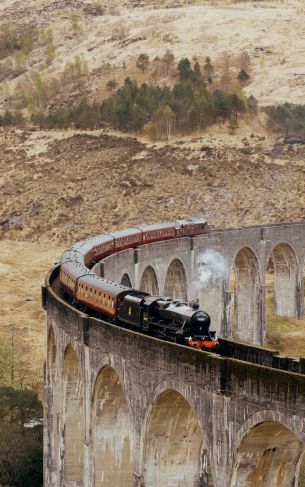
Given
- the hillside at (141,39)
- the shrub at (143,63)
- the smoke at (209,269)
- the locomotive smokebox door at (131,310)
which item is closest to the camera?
the locomotive smokebox door at (131,310)

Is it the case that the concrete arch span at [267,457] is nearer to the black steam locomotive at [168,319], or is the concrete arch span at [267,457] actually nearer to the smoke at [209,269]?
the black steam locomotive at [168,319]

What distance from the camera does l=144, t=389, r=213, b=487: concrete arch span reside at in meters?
27.2

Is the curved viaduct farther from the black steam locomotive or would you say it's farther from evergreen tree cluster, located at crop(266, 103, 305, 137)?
evergreen tree cluster, located at crop(266, 103, 305, 137)

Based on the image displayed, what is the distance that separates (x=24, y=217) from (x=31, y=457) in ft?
181

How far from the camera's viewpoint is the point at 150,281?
57.7 m

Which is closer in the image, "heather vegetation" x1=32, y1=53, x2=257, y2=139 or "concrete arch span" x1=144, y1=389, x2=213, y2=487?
"concrete arch span" x1=144, y1=389, x2=213, y2=487

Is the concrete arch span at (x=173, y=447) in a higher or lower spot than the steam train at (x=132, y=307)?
lower

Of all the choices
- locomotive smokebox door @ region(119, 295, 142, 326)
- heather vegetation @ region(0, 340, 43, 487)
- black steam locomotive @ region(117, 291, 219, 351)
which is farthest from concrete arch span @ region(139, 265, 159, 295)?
locomotive smokebox door @ region(119, 295, 142, 326)

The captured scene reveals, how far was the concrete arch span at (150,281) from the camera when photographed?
57.1 m

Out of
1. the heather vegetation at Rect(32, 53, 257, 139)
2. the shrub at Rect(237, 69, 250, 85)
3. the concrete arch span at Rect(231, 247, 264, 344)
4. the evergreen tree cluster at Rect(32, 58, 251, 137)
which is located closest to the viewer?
the concrete arch span at Rect(231, 247, 264, 344)

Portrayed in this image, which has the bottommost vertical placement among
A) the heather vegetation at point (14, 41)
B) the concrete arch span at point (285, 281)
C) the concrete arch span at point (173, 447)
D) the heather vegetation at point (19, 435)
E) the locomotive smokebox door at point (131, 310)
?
the concrete arch span at point (285, 281)

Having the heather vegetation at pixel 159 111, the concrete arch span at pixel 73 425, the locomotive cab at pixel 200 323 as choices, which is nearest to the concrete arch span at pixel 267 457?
the locomotive cab at pixel 200 323

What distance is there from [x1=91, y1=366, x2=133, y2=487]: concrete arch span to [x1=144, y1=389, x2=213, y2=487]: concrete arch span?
12.7ft

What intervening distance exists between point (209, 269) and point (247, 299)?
7204 millimetres
